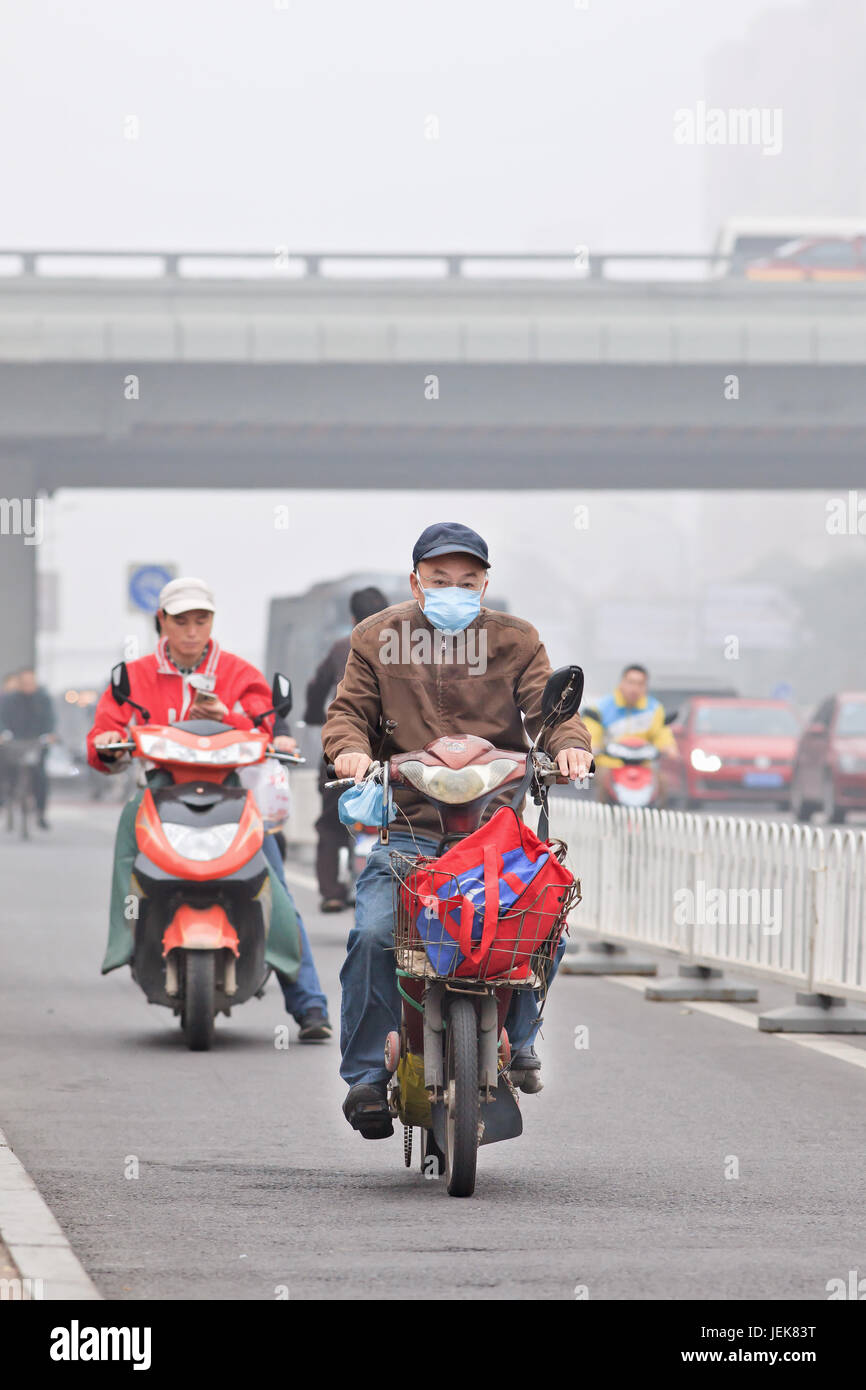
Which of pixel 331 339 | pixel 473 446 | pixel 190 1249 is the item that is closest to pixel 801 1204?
pixel 190 1249

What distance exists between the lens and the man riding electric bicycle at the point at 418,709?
690 centimetres

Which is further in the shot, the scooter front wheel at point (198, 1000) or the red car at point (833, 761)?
the red car at point (833, 761)

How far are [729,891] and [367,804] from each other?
5761 mm

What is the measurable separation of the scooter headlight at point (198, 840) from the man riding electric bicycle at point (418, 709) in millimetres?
2810

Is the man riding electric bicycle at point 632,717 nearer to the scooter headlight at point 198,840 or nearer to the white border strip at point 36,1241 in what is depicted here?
the scooter headlight at point 198,840

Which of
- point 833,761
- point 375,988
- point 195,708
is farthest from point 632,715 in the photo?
point 833,761

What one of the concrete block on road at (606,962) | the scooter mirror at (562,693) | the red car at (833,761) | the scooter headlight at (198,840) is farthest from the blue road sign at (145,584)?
the scooter mirror at (562,693)

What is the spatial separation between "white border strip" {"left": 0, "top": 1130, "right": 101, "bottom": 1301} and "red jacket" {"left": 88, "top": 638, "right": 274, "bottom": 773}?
3279 millimetres

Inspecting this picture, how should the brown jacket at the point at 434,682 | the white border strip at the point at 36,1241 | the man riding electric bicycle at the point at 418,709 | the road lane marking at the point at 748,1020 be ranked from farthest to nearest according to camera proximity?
1. the road lane marking at the point at 748,1020
2. the brown jacket at the point at 434,682
3. the man riding electric bicycle at the point at 418,709
4. the white border strip at the point at 36,1241

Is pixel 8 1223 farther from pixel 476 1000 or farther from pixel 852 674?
pixel 852 674

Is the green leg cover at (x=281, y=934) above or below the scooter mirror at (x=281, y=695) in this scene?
below

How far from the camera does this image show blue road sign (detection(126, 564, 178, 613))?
97.6 ft

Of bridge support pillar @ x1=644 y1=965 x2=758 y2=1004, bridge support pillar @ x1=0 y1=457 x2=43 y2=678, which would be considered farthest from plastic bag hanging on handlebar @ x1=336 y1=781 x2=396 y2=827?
bridge support pillar @ x1=0 y1=457 x2=43 y2=678

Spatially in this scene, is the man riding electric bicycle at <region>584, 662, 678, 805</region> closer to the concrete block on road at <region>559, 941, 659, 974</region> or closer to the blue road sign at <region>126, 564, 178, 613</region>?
the concrete block on road at <region>559, 941, 659, 974</region>
